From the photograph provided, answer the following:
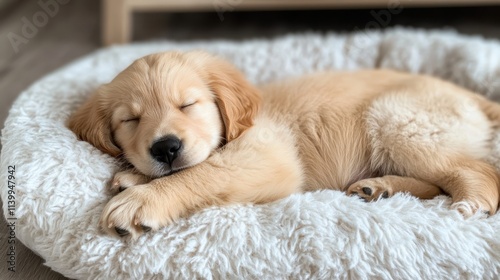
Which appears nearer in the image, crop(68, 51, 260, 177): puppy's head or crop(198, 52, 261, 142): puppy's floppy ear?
crop(68, 51, 260, 177): puppy's head

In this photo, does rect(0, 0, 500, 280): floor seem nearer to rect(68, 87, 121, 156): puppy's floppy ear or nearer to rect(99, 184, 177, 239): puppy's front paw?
rect(68, 87, 121, 156): puppy's floppy ear

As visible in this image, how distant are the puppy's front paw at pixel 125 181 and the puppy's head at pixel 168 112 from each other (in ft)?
0.16

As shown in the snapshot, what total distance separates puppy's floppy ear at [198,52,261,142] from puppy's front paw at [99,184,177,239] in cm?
46

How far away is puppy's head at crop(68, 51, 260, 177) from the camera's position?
2.06m

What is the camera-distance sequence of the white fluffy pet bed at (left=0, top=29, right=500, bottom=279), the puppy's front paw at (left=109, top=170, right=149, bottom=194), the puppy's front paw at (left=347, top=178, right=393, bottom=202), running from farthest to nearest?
1. the puppy's front paw at (left=347, top=178, right=393, bottom=202)
2. the puppy's front paw at (left=109, top=170, right=149, bottom=194)
3. the white fluffy pet bed at (left=0, top=29, right=500, bottom=279)

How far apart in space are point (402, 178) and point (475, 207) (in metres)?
0.32

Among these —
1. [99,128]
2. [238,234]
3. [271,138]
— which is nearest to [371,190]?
[271,138]

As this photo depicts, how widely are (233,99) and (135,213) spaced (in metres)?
0.66

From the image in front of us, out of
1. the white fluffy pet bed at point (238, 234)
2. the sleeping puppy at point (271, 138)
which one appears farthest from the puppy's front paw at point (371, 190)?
the white fluffy pet bed at point (238, 234)

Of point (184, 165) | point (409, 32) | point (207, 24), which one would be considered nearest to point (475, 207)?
point (184, 165)

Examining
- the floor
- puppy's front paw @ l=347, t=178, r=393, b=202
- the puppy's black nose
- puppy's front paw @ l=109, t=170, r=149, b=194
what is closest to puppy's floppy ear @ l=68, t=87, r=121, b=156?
puppy's front paw @ l=109, t=170, r=149, b=194

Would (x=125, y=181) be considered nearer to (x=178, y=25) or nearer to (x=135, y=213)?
(x=135, y=213)

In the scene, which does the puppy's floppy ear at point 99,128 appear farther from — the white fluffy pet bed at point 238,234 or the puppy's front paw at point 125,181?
the puppy's front paw at point 125,181

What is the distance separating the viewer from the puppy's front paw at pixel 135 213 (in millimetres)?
1904
